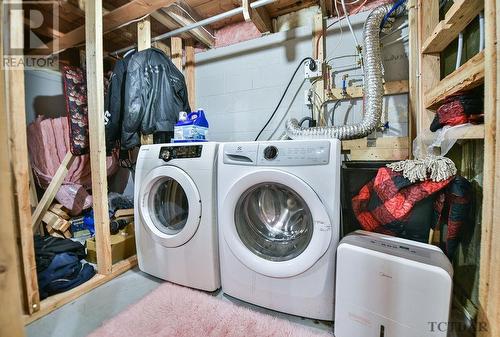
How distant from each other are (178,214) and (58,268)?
695 millimetres

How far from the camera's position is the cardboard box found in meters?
1.51

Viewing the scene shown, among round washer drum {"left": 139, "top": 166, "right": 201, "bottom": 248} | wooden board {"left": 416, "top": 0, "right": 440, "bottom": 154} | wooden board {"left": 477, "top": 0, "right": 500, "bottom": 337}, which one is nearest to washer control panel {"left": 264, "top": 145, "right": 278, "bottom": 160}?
round washer drum {"left": 139, "top": 166, "right": 201, "bottom": 248}

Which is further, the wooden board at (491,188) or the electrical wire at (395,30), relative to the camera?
the electrical wire at (395,30)

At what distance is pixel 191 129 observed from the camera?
1.51 m

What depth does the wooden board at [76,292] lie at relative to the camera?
1078 mm

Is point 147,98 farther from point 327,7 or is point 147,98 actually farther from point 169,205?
point 327,7

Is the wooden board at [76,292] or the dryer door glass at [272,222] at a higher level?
the dryer door glass at [272,222]

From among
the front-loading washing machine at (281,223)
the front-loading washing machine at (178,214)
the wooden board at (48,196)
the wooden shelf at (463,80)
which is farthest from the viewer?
the wooden board at (48,196)

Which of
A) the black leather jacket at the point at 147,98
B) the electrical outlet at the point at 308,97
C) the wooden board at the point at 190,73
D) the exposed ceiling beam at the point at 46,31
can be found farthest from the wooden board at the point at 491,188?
the exposed ceiling beam at the point at 46,31

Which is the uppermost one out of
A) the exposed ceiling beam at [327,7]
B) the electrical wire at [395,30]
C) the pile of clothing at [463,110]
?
the exposed ceiling beam at [327,7]

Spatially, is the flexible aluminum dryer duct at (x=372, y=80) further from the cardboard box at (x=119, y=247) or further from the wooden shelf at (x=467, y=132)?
the cardboard box at (x=119, y=247)

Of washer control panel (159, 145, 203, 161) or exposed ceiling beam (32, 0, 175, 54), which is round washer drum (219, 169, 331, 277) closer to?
washer control panel (159, 145, 203, 161)

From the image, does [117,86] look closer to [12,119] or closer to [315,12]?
[12,119]

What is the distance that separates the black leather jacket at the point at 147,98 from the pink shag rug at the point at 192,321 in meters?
1.16
